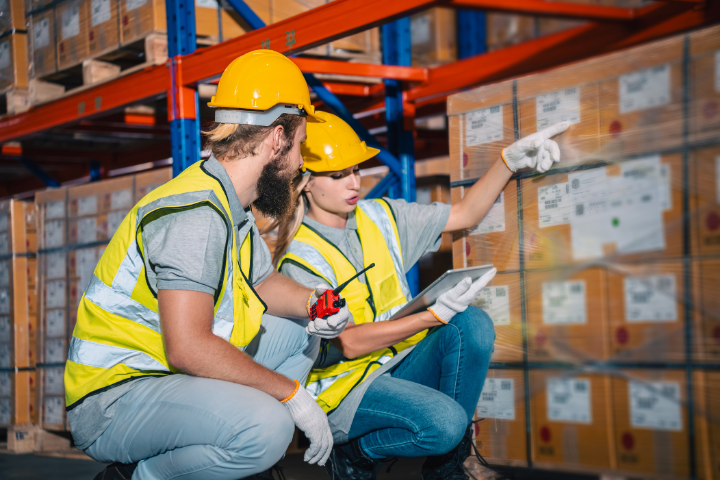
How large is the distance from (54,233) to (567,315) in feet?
11.5

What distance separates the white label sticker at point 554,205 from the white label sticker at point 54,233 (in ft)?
10.7

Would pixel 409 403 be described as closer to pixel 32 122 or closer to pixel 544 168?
pixel 544 168

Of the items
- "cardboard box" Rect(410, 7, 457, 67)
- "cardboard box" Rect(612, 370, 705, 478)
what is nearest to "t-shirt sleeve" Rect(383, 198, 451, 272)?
"cardboard box" Rect(612, 370, 705, 478)

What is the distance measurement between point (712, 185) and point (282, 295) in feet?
4.77

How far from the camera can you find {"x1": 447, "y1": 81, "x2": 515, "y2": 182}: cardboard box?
103 inches

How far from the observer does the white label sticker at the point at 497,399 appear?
101 inches

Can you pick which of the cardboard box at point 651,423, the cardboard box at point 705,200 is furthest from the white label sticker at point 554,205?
the cardboard box at point 651,423

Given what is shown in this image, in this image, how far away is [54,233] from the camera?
4.55 meters

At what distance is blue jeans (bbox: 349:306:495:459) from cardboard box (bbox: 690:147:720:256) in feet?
2.78

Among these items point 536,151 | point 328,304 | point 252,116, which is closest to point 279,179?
point 252,116

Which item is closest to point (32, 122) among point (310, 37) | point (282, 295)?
point (310, 37)

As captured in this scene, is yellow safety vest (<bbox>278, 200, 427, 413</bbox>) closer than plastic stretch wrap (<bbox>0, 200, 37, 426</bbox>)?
Yes

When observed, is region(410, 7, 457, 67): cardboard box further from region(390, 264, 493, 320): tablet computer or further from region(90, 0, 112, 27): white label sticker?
region(390, 264, 493, 320): tablet computer

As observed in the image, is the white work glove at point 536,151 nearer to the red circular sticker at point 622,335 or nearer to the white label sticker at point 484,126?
the white label sticker at point 484,126
